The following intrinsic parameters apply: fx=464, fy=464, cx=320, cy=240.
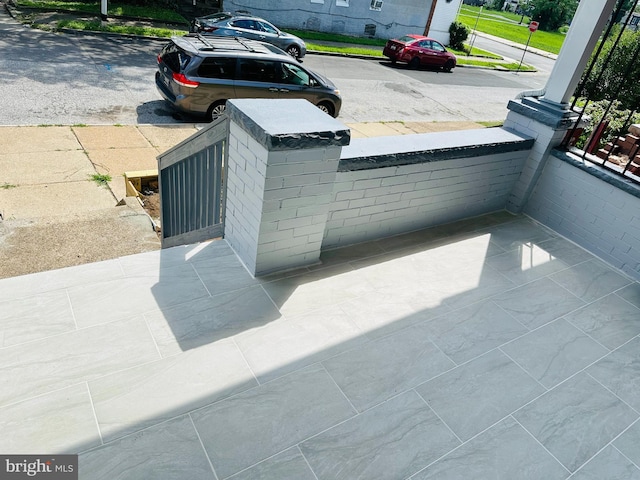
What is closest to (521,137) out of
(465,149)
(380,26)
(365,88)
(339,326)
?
(465,149)

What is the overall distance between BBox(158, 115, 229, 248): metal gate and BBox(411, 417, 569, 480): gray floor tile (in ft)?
8.50

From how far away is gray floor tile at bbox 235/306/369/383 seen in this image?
3.03 meters

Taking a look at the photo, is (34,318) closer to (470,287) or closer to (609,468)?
(470,287)

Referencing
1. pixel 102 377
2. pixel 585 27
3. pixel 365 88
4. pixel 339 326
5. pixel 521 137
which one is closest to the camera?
pixel 102 377

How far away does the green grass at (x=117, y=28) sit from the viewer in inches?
578

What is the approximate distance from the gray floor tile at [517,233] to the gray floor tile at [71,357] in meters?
3.55

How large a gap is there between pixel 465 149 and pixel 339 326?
221 centimetres

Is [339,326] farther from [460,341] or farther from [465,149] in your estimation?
[465,149]

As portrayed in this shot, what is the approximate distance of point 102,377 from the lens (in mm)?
2746

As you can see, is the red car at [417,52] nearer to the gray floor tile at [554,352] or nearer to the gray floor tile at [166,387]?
the gray floor tile at [554,352]

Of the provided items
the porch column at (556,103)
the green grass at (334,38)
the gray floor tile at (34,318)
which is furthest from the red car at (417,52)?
the gray floor tile at (34,318)

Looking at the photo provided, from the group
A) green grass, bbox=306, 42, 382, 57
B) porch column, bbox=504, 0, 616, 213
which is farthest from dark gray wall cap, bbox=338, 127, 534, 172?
green grass, bbox=306, 42, 382, 57

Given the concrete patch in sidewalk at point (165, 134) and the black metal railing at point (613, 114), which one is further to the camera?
the concrete patch in sidewalk at point (165, 134)

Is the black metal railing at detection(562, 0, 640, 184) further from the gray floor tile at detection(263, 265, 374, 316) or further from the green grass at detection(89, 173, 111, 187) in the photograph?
the green grass at detection(89, 173, 111, 187)
